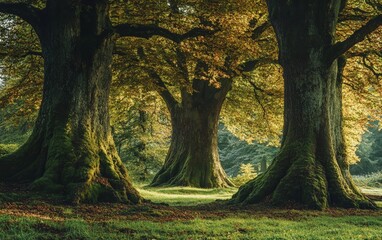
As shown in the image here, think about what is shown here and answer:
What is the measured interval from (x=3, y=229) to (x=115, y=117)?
22.3 m

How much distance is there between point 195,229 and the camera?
6992 mm

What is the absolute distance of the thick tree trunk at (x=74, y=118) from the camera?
10.1 meters

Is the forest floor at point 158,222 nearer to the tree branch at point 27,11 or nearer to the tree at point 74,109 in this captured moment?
the tree at point 74,109

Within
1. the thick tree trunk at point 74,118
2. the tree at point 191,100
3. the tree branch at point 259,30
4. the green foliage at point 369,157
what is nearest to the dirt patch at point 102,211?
the thick tree trunk at point 74,118

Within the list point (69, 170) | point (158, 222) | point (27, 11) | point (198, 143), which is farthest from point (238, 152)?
point (158, 222)

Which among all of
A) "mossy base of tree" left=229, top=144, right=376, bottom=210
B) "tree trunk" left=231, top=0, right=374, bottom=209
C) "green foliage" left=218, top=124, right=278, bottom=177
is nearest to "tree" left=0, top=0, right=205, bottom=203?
"tree trunk" left=231, top=0, right=374, bottom=209

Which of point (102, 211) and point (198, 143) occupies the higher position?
point (198, 143)

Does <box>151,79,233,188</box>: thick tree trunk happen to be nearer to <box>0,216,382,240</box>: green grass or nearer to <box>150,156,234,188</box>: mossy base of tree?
<box>150,156,234,188</box>: mossy base of tree

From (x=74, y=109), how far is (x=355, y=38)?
7.75 meters

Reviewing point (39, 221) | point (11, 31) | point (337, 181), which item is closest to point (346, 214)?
point (337, 181)

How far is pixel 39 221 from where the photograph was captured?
254 inches

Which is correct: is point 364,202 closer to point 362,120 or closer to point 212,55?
point 212,55

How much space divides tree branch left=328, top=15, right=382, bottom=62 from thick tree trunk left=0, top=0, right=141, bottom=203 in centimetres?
635

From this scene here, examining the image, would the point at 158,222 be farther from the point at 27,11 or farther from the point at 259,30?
the point at 259,30
